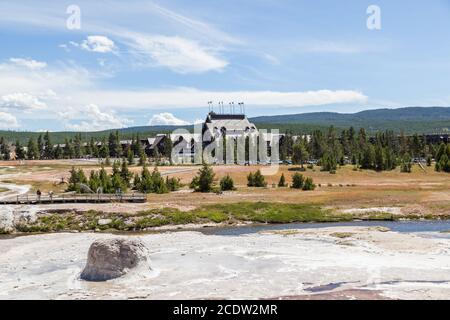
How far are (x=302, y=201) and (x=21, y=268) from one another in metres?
39.9

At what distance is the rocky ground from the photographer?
26766 millimetres

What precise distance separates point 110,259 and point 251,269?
8319 mm

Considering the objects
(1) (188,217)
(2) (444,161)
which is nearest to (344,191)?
(1) (188,217)

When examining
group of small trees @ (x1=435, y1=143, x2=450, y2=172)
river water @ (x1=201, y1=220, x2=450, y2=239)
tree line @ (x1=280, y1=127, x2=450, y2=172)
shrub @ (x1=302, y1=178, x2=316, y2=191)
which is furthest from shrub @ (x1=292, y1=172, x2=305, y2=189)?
group of small trees @ (x1=435, y1=143, x2=450, y2=172)

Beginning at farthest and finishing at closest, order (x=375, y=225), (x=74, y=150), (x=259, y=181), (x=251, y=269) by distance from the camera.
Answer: (x=74, y=150)
(x=259, y=181)
(x=375, y=225)
(x=251, y=269)

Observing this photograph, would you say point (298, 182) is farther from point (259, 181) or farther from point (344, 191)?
point (344, 191)

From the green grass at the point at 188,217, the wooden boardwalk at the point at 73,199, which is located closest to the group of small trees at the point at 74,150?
the wooden boardwalk at the point at 73,199

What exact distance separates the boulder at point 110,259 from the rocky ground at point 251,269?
53 cm

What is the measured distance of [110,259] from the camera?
98.9ft

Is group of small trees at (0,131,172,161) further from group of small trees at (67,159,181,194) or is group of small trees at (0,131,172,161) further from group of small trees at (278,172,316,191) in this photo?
group of small trees at (278,172,316,191)

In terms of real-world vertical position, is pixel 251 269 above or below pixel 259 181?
below


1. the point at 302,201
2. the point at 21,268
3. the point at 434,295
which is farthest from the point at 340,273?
the point at 302,201
